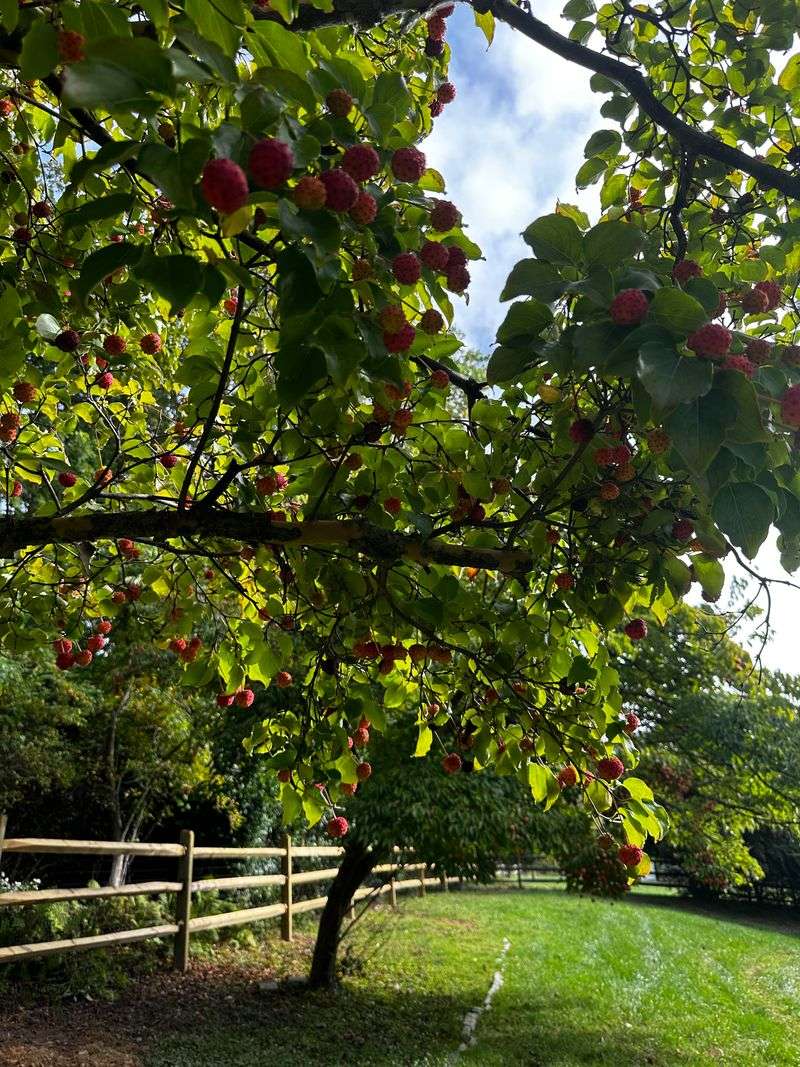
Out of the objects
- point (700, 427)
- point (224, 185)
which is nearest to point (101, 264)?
point (224, 185)

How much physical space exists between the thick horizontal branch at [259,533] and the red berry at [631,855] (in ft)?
2.85

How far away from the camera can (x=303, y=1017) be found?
5965mm

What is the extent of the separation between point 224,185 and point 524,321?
0.50 meters

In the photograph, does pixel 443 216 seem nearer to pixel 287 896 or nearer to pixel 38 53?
pixel 38 53

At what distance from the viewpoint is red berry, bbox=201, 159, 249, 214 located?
0.75m

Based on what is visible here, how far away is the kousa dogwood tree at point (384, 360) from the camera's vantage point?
35.1 inches

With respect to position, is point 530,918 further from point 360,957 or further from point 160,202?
point 160,202

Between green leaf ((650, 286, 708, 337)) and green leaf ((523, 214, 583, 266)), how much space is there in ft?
0.58

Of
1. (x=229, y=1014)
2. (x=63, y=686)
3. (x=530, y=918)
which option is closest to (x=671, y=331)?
(x=229, y=1014)

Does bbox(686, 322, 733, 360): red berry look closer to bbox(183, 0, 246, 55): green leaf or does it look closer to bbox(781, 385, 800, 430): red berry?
bbox(781, 385, 800, 430): red berry

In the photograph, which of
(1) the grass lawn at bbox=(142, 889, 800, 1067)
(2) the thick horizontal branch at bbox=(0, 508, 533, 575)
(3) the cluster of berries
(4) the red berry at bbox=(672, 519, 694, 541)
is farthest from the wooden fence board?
(4) the red berry at bbox=(672, 519, 694, 541)

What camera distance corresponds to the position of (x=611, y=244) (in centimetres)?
102

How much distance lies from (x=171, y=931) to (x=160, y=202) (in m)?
6.86

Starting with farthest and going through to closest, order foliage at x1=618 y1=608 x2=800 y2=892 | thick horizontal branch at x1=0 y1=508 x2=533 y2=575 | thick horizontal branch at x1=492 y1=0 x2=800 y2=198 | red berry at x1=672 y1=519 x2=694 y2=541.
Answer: foliage at x1=618 y1=608 x2=800 y2=892 < thick horizontal branch at x1=492 y1=0 x2=800 y2=198 < thick horizontal branch at x1=0 y1=508 x2=533 y2=575 < red berry at x1=672 y1=519 x2=694 y2=541
